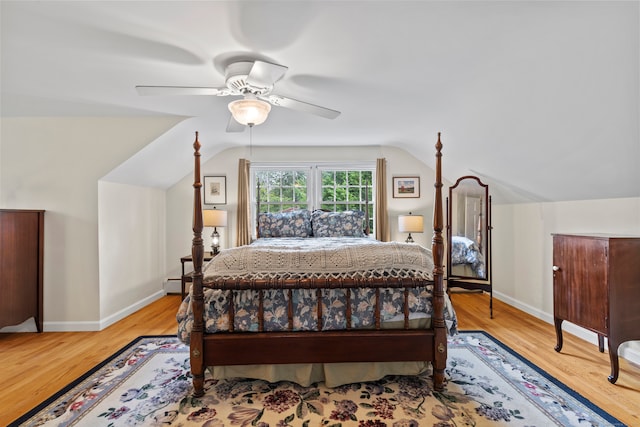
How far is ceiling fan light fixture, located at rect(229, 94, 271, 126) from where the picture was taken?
2.22 meters

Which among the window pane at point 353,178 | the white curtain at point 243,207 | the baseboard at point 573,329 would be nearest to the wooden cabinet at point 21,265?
the white curtain at point 243,207

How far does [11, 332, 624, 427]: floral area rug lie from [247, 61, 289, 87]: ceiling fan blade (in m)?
2.07

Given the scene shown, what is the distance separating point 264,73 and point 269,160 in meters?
2.87

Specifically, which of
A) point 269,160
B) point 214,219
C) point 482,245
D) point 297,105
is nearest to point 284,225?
point 214,219

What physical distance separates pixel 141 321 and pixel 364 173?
3594 millimetres

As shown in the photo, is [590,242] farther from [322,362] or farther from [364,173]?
[364,173]

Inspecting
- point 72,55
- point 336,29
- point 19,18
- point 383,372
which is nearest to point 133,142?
point 72,55

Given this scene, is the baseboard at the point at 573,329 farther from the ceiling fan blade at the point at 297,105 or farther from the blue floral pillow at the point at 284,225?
the ceiling fan blade at the point at 297,105

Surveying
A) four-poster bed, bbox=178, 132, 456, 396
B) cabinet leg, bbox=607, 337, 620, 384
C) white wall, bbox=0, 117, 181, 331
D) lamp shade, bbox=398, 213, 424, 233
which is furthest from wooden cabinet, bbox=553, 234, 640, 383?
white wall, bbox=0, 117, 181, 331

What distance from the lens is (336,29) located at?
5.88 feet

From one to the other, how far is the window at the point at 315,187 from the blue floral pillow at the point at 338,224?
697 mm

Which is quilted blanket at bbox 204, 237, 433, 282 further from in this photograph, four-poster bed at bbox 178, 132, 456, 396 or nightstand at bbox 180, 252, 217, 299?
nightstand at bbox 180, 252, 217, 299

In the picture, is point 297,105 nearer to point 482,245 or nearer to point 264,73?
point 264,73

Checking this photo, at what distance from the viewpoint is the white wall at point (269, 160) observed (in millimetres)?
4672
